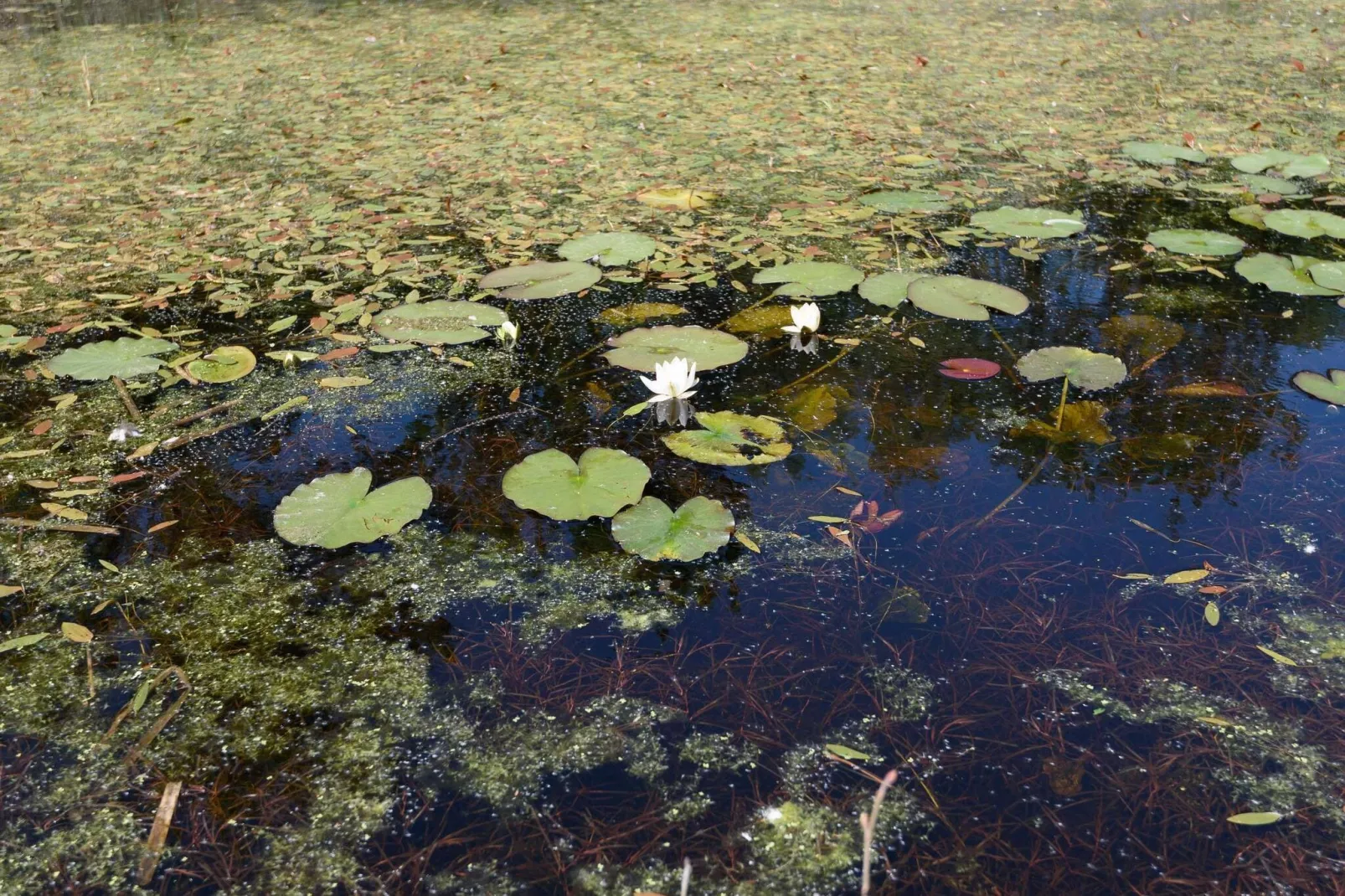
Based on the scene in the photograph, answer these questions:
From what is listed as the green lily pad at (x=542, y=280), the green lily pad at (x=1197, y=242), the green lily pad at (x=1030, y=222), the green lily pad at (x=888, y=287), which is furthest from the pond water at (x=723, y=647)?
the green lily pad at (x=1030, y=222)

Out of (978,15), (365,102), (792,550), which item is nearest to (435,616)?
(792,550)

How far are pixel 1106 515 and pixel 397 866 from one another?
1.13 m

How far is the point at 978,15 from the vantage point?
5.32 metres

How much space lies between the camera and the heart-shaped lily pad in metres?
1.97

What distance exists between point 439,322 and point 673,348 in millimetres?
555

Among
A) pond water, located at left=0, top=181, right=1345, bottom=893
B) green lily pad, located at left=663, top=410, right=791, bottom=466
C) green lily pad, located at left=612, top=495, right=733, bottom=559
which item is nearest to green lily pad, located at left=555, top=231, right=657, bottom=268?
pond water, located at left=0, top=181, right=1345, bottom=893

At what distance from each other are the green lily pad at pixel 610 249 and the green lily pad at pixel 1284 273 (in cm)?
144

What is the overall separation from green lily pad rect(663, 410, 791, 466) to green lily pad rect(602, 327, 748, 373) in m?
0.20

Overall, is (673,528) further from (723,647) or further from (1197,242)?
(1197,242)

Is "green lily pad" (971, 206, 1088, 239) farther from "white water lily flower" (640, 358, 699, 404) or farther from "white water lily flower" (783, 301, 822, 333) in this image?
"white water lily flower" (640, 358, 699, 404)

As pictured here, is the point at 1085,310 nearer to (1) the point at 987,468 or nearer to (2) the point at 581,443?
(1) the point at 987,468

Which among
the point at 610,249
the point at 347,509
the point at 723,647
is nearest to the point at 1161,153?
the point at 610,249

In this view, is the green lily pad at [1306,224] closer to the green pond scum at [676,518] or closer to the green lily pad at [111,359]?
the green pond scum at [676,518]

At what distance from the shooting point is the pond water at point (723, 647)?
103 cm
